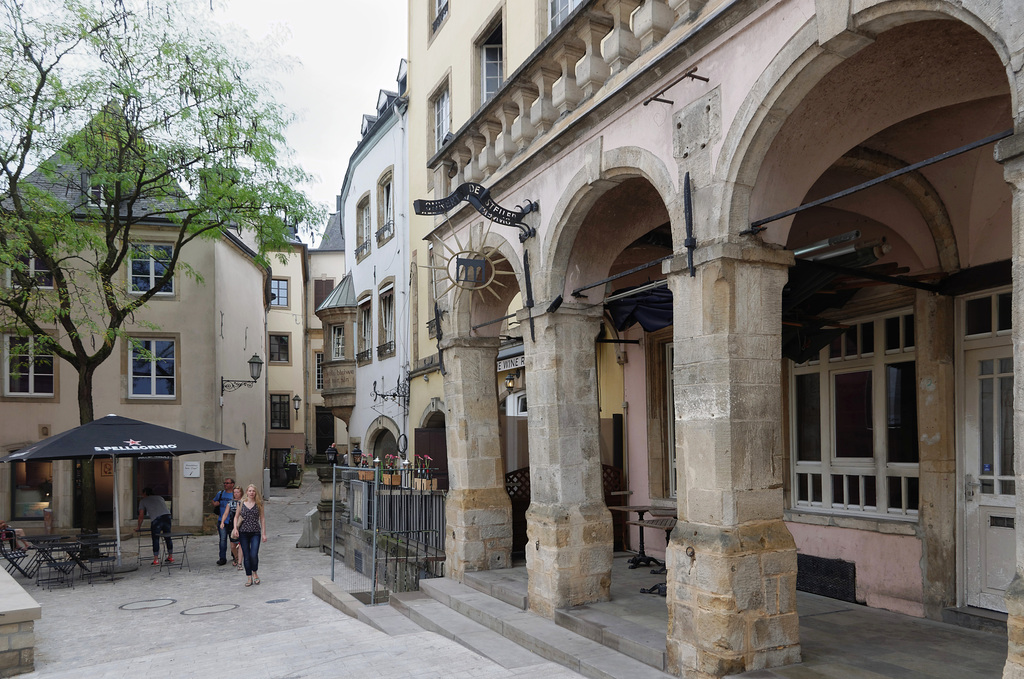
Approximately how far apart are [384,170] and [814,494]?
1521cm

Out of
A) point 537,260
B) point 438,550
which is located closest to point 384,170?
point 438,550

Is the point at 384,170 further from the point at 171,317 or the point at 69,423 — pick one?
the point at 69,423

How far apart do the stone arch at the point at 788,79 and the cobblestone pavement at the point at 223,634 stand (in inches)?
147

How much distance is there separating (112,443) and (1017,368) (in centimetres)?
1277

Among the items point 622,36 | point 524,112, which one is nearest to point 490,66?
point 524,112

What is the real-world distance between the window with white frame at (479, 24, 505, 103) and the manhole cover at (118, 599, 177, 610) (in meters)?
9.25

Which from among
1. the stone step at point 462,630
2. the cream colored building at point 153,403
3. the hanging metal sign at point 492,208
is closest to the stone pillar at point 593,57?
the hanging metal sign at point 492,208

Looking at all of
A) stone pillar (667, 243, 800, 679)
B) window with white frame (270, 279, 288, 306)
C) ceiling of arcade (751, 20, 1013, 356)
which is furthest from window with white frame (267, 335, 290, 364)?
stone pillar (667, 243, 800, 679)

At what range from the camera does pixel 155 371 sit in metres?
20.3

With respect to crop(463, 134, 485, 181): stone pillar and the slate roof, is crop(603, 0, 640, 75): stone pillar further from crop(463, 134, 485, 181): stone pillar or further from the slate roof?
the slate roof

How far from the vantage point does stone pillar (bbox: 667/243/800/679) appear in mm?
5305

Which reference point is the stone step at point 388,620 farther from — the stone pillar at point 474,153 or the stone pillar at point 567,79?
the stone pillar at point 567,79

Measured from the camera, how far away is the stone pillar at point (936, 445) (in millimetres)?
6719

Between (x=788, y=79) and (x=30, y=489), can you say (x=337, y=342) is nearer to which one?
(x=30, y=489)
